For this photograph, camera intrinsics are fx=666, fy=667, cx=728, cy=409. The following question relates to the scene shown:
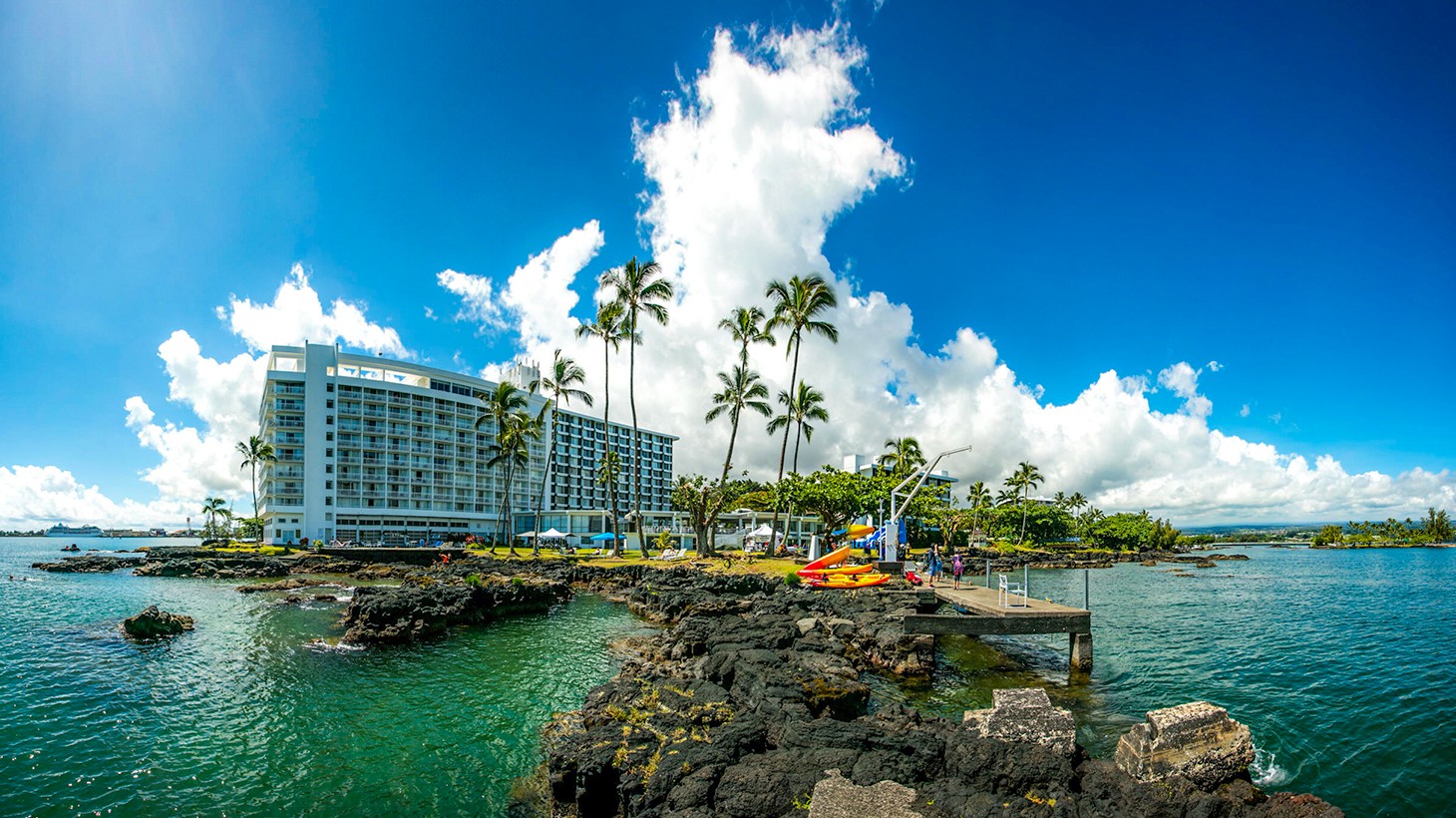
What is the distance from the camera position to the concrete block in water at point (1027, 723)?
951cm

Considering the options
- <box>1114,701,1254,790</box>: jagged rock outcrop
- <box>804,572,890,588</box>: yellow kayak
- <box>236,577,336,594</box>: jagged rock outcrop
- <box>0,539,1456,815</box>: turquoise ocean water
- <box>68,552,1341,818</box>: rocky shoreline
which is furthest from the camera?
<box>236,577,336,594</box>: jagged rock outcrop

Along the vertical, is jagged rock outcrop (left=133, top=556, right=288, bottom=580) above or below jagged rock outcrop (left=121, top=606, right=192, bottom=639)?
below

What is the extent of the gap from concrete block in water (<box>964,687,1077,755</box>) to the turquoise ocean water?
205 inches

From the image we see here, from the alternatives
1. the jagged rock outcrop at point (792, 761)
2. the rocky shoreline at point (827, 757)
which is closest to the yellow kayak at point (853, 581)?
the rocky shoreline at point (827, 757)

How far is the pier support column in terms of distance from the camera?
20297 millimetres

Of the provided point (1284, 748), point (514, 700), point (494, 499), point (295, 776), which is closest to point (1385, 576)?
point (1284, 748)

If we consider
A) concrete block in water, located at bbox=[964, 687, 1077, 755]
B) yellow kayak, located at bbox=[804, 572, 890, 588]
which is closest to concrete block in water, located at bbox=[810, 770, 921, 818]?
Answer: concrete block in water, located at bbox=[964, 687, 1077, 755]

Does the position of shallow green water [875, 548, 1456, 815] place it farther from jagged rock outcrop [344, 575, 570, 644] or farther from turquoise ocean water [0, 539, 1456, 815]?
jagged rock outcrop [344, 575, 570, 644]

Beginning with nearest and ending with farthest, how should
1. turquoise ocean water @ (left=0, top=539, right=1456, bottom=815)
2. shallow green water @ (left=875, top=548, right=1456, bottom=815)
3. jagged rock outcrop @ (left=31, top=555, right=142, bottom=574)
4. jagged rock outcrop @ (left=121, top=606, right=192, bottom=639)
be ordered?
turquoise ocean water @ (left=0, top=539, right=1456, bottom=815) → shallow green water @ (left=875, top=548, right=1456, bottom=815) → jagged rock outcrop @ (left=121, top=606, right=192, bottom=639) → jagged rock outcrop @ (left=31, top=555, right=142, bottom=574)

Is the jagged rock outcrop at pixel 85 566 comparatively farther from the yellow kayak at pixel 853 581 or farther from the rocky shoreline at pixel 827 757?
the rocky shoreline at pixel 827 757

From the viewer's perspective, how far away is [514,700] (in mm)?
17109

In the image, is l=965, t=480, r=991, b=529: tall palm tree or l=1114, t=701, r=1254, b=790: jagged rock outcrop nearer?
l=1114, t=701, r=1254, b=790: jagged rock outcrop

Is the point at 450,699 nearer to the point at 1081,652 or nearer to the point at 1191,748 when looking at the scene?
the point at 1191,748

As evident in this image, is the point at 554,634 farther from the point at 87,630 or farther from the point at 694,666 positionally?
the point at 87,630
